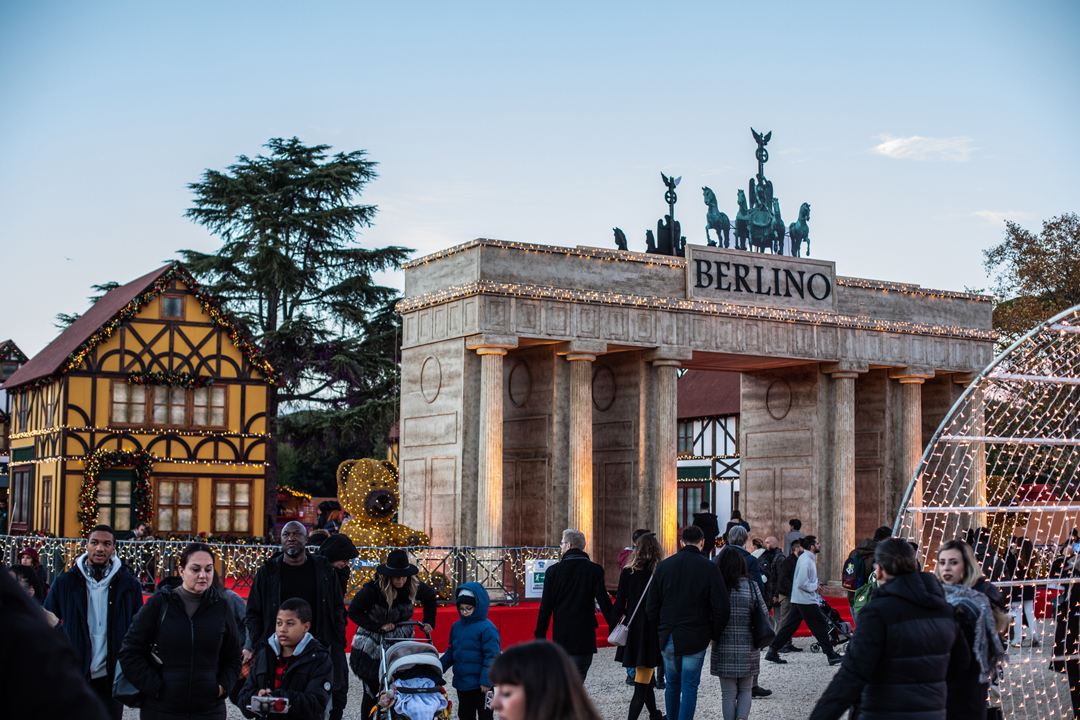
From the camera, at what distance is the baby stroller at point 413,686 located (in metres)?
7.19

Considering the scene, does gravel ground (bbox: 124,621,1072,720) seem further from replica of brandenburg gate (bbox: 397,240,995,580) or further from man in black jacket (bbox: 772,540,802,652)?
replica of brandenburg gate (bbox: 397,240,995,580)

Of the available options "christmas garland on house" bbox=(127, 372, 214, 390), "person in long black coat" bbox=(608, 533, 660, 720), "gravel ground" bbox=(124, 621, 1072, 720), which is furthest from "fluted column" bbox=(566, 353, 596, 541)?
"christmas garland on house" bbox=(127, 372, 214, 390)

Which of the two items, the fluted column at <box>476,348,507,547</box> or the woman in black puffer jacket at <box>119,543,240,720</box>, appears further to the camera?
the fluted column at <box>476,348,507,547</box>

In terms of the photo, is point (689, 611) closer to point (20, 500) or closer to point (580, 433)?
point (580, 433)

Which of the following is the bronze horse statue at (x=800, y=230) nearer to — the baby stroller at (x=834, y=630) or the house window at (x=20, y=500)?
the baby stroller at (x=834, y=630)

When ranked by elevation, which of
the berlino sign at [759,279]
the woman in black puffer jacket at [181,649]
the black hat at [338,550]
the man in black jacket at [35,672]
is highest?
the berlino sign at [759,279]

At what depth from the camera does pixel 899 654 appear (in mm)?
5531

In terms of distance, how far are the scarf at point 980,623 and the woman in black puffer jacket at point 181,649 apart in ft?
12.7

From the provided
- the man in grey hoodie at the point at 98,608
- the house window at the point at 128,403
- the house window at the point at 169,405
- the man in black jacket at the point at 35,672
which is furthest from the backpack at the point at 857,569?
the house window at the point at 128,403

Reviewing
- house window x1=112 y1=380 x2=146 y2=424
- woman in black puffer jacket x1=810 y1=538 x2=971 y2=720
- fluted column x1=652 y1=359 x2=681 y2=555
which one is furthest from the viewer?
house window x1=112 y1=380 x2=146 y2=424

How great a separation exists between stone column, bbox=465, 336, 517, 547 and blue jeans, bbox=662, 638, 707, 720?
9900 mm

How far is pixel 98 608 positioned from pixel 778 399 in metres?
19.5

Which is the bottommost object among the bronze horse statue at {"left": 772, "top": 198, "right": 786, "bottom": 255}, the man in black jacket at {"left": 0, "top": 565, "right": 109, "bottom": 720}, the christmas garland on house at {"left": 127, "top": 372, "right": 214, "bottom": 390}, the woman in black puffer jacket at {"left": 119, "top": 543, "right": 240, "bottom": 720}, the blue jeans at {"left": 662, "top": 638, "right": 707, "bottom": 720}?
the blue jeans at {"left": 662, "top": 638, "right": 707, "bottom": 720}

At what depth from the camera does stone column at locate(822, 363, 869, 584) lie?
75.9ft
